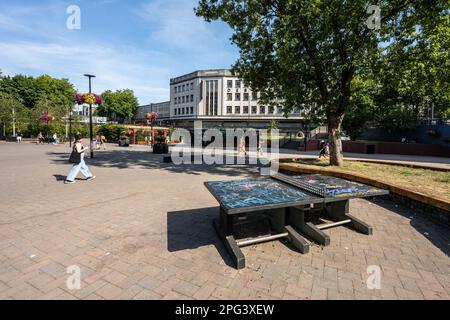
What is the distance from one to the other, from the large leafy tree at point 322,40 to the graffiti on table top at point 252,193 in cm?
590

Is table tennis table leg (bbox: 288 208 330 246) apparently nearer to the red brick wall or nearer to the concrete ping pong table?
the concrete ping pong table

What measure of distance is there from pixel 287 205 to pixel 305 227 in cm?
120

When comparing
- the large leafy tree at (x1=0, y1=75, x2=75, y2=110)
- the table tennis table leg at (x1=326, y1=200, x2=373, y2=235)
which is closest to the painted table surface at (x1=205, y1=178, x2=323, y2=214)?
the table tennis table leg at (x1=326, y1=200, x2=373, y2=235)

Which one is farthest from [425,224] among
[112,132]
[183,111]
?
[183,111]

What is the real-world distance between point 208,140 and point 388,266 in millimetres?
30383

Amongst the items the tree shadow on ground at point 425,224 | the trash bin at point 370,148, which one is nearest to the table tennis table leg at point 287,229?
the tree shadow on ground at point 425,224

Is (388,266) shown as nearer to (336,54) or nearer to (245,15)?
(336,54)

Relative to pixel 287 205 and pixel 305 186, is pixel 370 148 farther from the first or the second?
pixel 287 205

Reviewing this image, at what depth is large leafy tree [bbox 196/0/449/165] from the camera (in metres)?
8.34

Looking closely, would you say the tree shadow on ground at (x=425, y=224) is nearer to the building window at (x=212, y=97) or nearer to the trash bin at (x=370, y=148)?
the trash bin at (x=370, y=148)

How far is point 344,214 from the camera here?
17.0 ft

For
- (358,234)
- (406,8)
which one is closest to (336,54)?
(406,8)
